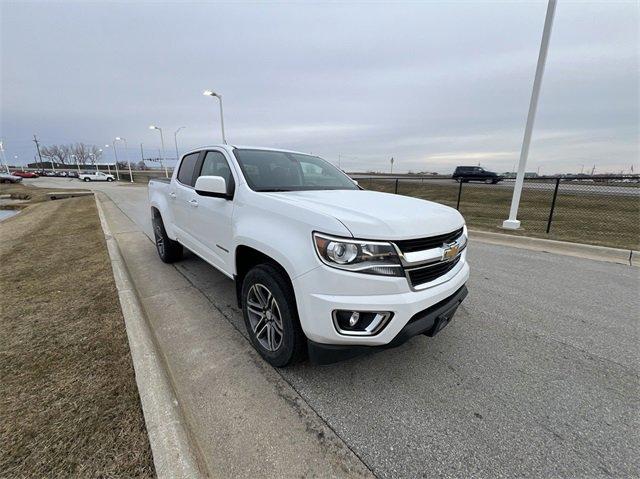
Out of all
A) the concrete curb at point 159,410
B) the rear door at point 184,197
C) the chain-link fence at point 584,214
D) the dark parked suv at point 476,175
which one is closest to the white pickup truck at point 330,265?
the concrete curb at point 159,410

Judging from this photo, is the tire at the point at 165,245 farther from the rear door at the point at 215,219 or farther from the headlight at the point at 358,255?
the headlight at the point at 358,255

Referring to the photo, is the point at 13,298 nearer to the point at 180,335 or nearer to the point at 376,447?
the point at 180,335

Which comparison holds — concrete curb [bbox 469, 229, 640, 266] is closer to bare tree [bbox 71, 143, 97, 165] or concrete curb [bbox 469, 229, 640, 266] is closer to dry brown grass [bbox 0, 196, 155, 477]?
dry brown grass [bbox 0, 196, 155, 477]

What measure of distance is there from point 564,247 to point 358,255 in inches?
244

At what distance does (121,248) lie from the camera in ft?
20.7

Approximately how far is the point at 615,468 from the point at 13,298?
565cm

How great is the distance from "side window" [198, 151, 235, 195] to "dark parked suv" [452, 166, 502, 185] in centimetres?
2484

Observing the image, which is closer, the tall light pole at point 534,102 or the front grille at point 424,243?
the front grille at point 424,243

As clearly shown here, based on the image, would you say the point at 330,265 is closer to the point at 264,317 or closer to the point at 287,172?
the point at 264,317

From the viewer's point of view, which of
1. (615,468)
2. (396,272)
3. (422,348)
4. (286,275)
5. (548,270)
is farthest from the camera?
(548,270)

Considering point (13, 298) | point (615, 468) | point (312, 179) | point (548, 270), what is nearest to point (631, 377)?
point (615, 468)

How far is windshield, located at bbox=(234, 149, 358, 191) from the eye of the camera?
2.97 m

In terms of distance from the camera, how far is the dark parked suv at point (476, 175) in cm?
2689

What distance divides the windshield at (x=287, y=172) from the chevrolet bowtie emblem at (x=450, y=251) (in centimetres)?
143
